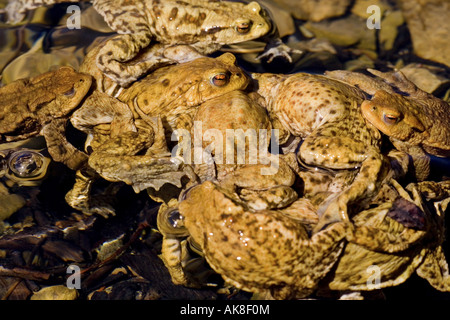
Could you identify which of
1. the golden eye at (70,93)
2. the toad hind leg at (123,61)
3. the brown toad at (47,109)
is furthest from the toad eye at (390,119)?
the golden eye at (70,93)

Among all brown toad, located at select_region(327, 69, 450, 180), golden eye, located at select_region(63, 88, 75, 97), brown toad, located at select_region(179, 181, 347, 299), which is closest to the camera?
brown toad, located at select_region(179, 181, 347, 299)

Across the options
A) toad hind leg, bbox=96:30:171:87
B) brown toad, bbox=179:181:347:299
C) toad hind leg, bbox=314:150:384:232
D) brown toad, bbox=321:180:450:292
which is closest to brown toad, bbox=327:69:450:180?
toad hind leg, bbox=314:150:384:232

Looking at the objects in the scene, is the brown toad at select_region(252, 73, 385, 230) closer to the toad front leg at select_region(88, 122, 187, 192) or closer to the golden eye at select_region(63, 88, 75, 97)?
the toad front leg at select_region(88, 122, 187, 192)

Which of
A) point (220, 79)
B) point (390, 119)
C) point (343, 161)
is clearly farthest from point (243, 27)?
point (343, 161)

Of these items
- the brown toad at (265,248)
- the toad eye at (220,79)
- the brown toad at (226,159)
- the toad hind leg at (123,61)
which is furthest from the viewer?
the toad hind leg at (123,61)

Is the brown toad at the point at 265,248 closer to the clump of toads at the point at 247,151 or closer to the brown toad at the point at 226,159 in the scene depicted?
the clump of toads at the point at 247,151

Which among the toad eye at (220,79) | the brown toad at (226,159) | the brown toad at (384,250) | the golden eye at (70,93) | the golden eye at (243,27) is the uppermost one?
the golden eye at (243,27)
